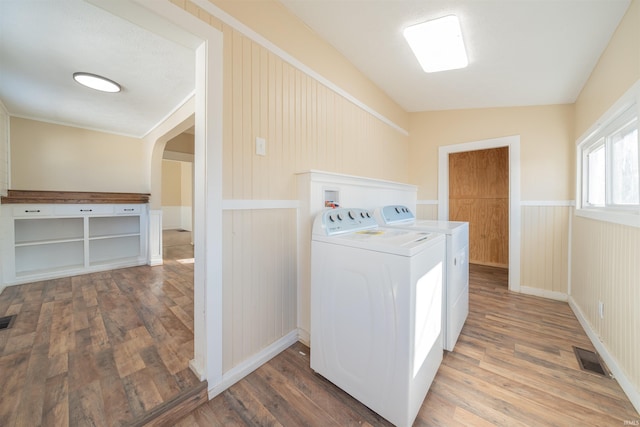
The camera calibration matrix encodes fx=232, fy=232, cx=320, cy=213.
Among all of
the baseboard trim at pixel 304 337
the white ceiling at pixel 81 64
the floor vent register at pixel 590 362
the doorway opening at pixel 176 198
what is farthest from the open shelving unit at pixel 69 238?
the floor vent register at pixel 590 362

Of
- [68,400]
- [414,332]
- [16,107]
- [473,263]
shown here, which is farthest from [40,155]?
[473,263]

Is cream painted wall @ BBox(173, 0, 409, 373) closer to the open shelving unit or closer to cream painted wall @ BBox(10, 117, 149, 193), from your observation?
the open shelving unit

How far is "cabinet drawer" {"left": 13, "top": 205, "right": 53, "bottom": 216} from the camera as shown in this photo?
111 inches

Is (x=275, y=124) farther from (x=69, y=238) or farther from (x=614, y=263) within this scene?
(x=69, y=238)

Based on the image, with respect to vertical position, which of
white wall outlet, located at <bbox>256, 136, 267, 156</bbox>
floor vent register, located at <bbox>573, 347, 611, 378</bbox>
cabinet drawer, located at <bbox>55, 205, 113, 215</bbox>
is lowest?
floor vent register, located at <bbox>573, 347, 611, 378</bbox>

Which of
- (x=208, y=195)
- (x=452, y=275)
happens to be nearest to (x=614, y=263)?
(x=452, y=275)

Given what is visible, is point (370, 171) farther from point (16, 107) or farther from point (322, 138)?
point (16, 107)

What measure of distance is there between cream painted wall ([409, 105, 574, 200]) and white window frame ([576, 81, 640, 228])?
210 mm

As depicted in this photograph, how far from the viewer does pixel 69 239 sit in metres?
3.23

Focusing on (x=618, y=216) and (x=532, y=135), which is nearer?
(x=618, y=216)

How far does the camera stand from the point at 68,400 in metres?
1.18

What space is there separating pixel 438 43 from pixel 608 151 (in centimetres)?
156

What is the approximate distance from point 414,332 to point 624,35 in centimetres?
225

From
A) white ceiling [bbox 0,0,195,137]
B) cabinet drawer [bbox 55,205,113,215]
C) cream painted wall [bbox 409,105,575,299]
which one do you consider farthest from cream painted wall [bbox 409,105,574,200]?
cabinet drawer [bbox 55,205,113,215]
